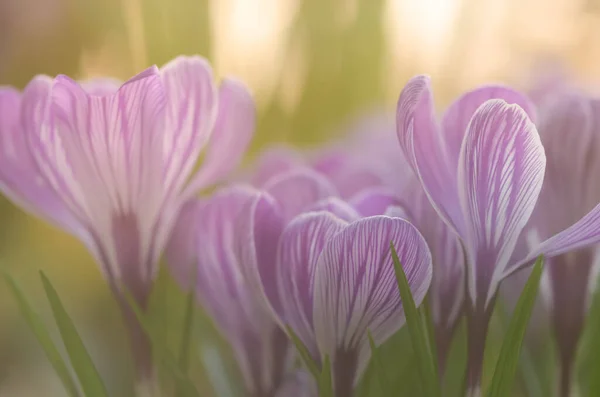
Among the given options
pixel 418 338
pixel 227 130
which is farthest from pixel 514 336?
pixel 227 130

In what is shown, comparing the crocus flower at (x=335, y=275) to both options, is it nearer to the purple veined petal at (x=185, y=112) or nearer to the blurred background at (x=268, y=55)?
the purple veined petal at (x=185, y=112)

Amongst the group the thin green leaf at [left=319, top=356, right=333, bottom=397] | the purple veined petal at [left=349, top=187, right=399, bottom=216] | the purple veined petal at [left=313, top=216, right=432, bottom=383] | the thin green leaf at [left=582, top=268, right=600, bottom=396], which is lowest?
the thin green leaf at [left=582, top=268, right=600, bottom=396]

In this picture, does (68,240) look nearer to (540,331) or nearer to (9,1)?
(9,1)

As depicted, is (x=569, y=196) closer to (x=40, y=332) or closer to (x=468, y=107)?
(x=468, y=107)

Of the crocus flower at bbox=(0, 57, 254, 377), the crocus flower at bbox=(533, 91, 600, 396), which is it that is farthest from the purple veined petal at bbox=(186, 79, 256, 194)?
the crocus flower at bbox=(533, 91, 600, 396)

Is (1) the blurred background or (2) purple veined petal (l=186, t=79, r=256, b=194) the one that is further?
(1) the blurred background

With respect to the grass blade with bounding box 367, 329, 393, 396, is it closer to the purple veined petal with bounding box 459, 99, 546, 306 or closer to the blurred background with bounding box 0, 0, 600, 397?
the purple veined petal with bounding box 459, 99, 546, 306
